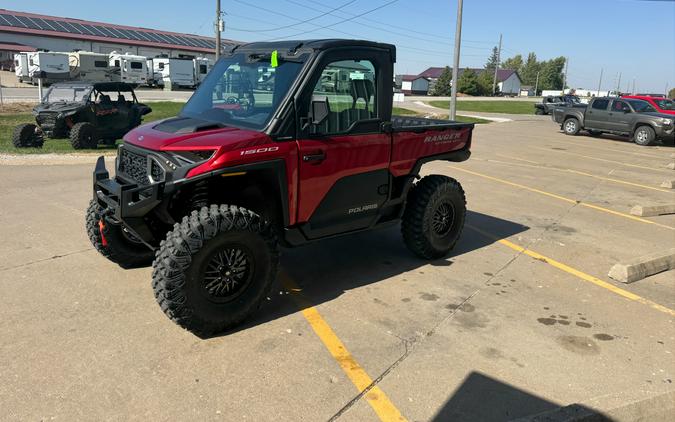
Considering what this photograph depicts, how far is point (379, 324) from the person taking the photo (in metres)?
4.03

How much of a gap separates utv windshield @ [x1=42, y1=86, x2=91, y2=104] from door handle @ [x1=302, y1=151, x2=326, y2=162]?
1199 centimetres

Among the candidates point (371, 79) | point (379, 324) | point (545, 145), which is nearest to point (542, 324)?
point (379, 324)

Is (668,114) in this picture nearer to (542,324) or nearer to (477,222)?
(477,222)

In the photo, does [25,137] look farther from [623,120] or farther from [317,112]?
[623,120]

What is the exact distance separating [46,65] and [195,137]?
38307mm

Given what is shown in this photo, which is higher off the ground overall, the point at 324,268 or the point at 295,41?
the point at 295,41

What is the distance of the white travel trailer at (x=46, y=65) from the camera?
1384 inches

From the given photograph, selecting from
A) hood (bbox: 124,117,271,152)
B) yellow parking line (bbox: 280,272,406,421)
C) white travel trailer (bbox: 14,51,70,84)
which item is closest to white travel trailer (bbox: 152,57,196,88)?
white travel trailer (bbox: 14,51,70,84)

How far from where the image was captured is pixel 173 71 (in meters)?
41.8

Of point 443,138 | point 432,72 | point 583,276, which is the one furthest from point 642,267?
point 432,72

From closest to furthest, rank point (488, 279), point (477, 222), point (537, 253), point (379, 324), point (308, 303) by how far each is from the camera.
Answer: point (379, 324), point (308, 303), point (488, 279), point (537, 253), point (477, 222)

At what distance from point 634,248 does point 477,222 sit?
1.98m

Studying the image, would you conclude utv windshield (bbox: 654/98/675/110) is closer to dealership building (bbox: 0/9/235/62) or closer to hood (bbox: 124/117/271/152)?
hood (bbox: 124/117/271/152)

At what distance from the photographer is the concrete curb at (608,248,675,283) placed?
5.16 m
